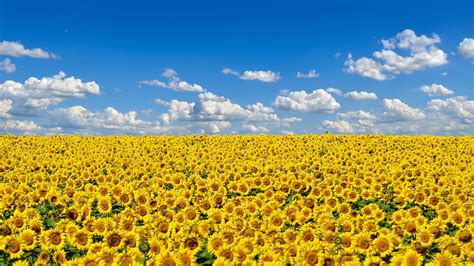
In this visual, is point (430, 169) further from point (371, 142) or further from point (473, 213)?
point (371, 142)

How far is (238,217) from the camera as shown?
1001cm

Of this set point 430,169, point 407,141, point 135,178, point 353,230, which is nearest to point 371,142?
point 407,141

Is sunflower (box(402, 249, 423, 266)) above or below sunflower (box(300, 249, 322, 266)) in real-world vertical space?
below

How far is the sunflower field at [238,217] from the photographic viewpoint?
7804mm

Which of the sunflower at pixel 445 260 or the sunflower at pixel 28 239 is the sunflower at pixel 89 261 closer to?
the sunflower at pixel 28 239

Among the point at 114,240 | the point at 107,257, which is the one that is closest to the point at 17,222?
the point at 114,240

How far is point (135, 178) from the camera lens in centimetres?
1647

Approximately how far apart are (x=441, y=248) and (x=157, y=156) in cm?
1587

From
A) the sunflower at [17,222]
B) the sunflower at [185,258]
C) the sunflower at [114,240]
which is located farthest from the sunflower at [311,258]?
the sunflower at [17,222]

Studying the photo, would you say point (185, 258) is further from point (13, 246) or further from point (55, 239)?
point (13, 246)

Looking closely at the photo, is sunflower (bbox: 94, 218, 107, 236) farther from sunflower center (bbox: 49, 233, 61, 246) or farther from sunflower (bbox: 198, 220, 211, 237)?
sunflower (bbox: 198, 220, 211, 237)

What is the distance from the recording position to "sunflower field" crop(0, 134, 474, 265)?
7.80m

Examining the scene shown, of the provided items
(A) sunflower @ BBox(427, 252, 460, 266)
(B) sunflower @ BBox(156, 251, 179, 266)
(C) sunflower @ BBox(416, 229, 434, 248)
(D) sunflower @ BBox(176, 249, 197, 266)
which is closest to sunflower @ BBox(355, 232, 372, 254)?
(C) sunflower @ BBox(416, 229, 434, 248)

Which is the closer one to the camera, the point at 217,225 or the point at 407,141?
the point at 217,225
